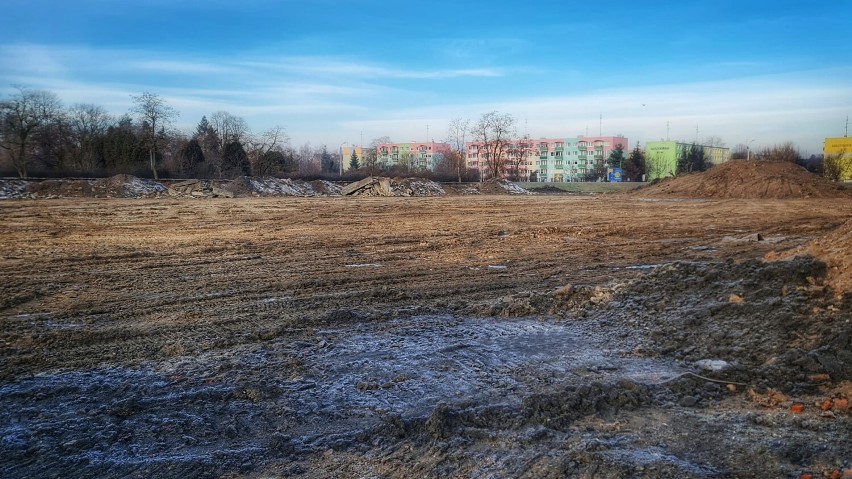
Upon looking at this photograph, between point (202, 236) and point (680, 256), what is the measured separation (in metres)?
10.9

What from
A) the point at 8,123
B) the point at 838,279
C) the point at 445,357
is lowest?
the point at 445,357

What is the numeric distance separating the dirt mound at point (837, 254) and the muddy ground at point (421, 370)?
12 centimetres

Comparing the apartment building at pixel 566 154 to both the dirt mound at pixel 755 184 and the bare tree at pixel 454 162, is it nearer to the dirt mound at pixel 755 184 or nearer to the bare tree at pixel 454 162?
the bare tree at pixel 454 162

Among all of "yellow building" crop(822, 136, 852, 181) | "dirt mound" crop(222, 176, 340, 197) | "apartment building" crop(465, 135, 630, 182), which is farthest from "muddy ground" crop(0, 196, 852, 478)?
"apartment building" crop(465, 135, 630, 182)

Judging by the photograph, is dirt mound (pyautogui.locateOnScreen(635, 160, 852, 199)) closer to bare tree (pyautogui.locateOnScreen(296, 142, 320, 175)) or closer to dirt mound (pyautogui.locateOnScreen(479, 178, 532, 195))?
dirt mound (pyautogui.locateOnScreen(479, 178, 532, 195))

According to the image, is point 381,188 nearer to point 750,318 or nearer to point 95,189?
point 95,189

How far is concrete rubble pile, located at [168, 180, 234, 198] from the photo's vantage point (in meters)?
33.8

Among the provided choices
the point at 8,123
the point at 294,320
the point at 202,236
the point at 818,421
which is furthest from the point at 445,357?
the point at 8,123

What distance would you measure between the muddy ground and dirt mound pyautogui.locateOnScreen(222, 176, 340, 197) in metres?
27.3

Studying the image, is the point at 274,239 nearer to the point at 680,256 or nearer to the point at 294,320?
the point at 294,320

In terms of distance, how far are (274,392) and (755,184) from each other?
37.5 meters

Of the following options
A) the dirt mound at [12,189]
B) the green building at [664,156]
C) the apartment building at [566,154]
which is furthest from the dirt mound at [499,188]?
the apartment building at [566,154]

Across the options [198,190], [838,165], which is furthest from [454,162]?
[198,190]

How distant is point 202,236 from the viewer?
13.9 meters
